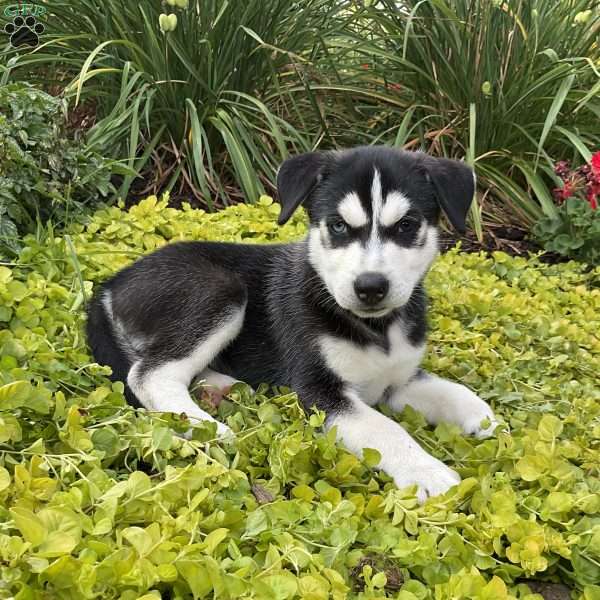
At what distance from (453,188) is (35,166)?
2.37 m

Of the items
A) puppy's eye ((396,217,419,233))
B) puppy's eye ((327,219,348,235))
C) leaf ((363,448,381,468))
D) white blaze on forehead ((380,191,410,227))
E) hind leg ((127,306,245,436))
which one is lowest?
hind leg ((127,306,245,436))

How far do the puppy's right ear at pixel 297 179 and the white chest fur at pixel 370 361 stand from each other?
564 mm

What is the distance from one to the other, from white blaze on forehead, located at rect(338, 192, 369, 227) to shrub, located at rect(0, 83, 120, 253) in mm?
1844

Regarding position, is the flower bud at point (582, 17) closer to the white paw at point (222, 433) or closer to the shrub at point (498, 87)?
the shrub at point (498, 87)

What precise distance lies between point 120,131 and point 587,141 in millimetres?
4020

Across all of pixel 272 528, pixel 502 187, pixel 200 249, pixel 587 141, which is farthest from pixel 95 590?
pixel 587 141

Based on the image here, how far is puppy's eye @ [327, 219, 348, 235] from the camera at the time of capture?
9.91 feet

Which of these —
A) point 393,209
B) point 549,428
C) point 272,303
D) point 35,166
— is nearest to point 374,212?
point 393,209

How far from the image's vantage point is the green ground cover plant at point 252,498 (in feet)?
5.55

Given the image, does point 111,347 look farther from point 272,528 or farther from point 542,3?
point 542,3

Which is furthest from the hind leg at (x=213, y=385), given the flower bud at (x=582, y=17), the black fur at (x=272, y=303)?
the flower bud at (x=582, y=17)

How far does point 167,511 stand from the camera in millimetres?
1950

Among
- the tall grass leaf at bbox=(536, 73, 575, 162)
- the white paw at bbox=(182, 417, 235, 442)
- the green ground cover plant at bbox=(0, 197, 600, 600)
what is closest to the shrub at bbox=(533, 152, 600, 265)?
the tall grass leaf at bbox=(536, 73, 575, 162)

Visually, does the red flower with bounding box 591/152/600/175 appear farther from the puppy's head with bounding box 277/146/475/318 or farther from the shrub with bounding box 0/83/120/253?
the shrub with bounding box 0/83/120/253
